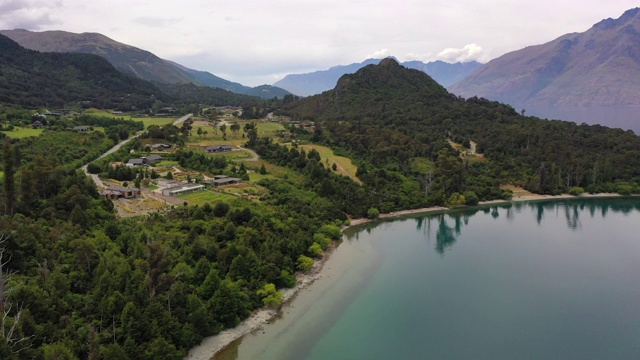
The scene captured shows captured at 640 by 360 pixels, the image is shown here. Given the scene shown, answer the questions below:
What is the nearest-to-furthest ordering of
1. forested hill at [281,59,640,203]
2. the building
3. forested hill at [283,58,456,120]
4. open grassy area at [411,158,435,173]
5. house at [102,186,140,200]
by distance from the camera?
house at [102,186,140,200] → the building → forested hill at [281,59,640,203] → open grassy area at [411,158,435,173] → forested hill at [283,58,456,120]

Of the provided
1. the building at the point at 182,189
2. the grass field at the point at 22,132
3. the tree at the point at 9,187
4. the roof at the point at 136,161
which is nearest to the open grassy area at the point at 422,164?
the building at the point at 182,189

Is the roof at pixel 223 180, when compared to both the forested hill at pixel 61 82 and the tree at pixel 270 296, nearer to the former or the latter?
the tree at pixel 270 296

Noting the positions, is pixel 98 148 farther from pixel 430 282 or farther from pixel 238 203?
pixel 430 282

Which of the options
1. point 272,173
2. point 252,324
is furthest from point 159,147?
point 252,324

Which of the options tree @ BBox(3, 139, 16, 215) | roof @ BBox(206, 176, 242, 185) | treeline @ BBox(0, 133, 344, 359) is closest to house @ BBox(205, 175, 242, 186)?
roof @ BBox(206, 176, 242, 185)

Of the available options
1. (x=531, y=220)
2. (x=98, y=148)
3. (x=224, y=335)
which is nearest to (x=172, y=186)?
(x=98, y=148)

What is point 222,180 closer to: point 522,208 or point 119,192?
point 119,192

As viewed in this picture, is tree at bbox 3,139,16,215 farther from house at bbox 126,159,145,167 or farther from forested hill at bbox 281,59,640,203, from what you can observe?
forested hill at bbox 281,59,640,203
